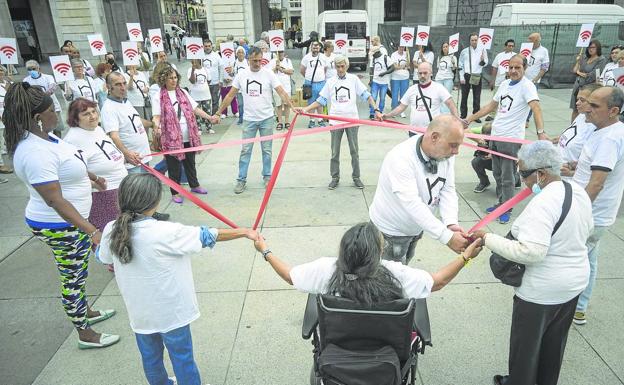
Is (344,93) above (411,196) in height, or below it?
above

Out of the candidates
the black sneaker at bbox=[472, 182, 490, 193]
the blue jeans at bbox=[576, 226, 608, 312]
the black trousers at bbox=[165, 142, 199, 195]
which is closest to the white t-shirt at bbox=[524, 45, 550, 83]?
the black sneaker at bbox=[472, 182, 490, 193]

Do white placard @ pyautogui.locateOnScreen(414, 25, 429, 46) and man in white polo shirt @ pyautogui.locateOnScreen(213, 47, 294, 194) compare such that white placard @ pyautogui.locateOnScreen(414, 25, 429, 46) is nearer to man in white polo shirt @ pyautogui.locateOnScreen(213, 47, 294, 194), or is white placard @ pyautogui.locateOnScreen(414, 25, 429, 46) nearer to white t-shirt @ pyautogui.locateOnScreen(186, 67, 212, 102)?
white t-shirt @ pyautogui.locateOnScreen(186, 67, 212, 102)

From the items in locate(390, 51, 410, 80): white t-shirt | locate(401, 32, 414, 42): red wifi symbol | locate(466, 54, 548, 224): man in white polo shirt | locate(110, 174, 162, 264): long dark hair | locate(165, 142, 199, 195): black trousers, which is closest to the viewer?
locate(110, 174, 162, 264): long dark hair

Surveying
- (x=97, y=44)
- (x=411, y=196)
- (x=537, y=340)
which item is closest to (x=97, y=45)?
(x=97, y=44)

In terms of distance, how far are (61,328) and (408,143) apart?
3327mm

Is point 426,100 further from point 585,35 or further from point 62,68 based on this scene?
point 585,35

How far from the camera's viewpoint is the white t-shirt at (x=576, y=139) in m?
3.61

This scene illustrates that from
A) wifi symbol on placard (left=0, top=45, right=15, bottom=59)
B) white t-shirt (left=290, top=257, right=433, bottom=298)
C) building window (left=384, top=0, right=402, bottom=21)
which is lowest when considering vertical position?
white t-shirt (left=290, top=257, right=433, bottom=298)

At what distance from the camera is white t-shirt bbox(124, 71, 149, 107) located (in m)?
8.42

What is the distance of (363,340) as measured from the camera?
6.62 ft

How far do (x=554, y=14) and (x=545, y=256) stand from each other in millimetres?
17496

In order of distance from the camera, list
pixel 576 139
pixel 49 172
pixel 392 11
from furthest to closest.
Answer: pixel 392 11
pixel 576 139
pixel 49 172

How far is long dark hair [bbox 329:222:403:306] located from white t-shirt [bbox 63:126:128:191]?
9.04 ft

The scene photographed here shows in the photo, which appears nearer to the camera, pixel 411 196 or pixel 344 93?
pixel 411 196
